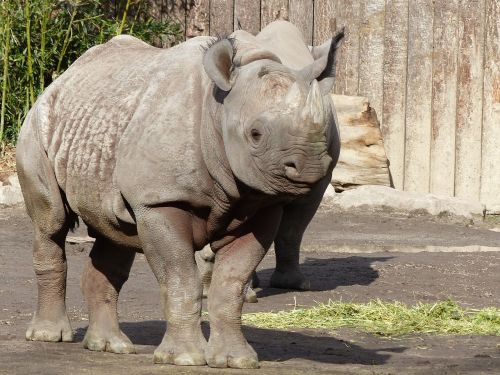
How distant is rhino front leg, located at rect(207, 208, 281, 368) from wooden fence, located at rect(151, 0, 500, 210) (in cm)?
817

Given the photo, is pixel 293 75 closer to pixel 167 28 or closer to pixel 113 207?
pixel 113 207

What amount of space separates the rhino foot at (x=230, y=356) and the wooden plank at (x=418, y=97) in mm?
8388

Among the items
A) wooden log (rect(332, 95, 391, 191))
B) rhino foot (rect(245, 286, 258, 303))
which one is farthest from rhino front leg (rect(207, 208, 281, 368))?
wooden log (rect(332, 95, 391, 191))

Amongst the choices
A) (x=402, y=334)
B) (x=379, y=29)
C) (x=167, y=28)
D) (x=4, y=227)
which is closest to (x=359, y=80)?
(x=379, y=29)

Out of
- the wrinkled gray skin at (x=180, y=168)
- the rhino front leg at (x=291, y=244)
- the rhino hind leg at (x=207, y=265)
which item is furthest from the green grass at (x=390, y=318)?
the wrinkled gray skin at (x=180, y=168)

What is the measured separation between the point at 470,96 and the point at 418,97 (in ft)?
1.79

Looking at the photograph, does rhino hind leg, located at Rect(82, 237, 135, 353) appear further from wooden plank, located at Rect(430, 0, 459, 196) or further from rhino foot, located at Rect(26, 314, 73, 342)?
wooden plank, located at Rect(430, 0, 459, 196)

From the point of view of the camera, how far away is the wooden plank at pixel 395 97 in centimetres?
1453

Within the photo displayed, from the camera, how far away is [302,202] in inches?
379

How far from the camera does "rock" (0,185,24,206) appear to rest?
13.2 metres

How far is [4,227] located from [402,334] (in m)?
5.41

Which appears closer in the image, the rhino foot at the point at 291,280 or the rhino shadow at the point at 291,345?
the rhino shadow at the point at 291,345

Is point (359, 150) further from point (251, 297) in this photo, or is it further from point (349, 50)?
point (251, 297)

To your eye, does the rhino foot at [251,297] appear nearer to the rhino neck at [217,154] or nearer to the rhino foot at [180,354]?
the rhino foot at [180,354]
